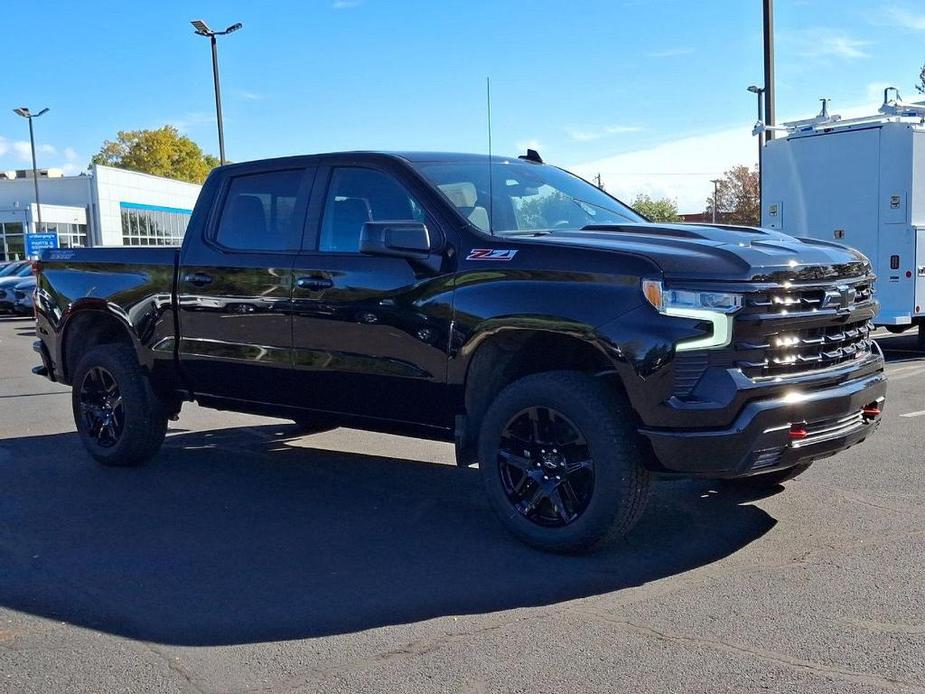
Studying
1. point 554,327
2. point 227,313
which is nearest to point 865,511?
point 554,327

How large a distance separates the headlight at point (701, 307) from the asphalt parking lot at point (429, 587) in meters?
1.04

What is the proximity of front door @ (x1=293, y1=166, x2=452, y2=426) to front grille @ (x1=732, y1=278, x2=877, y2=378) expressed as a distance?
1468mm

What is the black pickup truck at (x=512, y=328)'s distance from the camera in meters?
4.39

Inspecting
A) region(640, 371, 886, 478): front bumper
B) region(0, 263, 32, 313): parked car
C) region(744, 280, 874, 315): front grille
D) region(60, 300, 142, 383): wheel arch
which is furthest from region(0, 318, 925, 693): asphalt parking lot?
region(0, 263, 32, 313): parked car

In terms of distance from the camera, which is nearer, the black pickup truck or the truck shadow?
the truck shadow

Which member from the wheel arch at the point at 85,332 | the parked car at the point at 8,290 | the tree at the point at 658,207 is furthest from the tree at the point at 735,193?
the wheel arch at the point at 85,332

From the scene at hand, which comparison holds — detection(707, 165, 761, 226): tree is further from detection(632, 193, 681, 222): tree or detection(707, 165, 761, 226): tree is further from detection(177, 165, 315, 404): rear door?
detection(177, 165, 315, 404): rear door

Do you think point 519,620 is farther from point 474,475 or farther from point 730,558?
point 474,475

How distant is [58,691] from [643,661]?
2017 mm

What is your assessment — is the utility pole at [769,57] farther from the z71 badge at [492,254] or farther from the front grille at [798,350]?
the z71 badge at [492,254]

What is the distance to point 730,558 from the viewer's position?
4.75 metres

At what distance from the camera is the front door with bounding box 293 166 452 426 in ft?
17.1

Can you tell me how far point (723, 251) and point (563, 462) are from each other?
1.20 meters

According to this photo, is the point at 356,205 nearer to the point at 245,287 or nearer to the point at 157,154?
the point at 245,287
